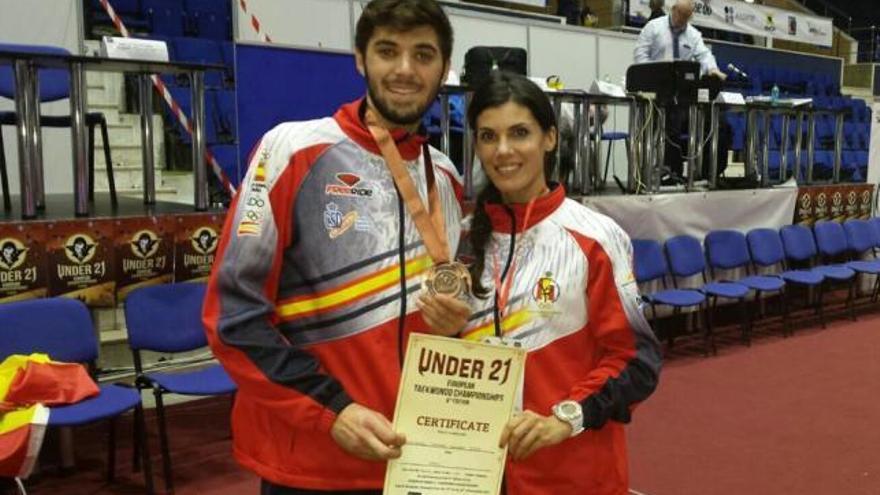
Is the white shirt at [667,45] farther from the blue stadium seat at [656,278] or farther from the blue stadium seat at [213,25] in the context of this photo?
the blue stadium seat at [213,25]

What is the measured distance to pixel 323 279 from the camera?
4.31 ft

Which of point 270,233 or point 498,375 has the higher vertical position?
point 270,233

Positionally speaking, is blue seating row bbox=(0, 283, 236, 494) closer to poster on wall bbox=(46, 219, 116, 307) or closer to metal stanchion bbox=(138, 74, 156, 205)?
poster on wall bbox=(46, 219, 116, 307)

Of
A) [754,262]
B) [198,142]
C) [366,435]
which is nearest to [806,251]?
[754,262]

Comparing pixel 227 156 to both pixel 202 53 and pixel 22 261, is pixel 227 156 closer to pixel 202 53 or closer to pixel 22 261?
pixel 202 53

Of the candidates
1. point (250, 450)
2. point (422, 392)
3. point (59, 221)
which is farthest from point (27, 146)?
point (422, 392)

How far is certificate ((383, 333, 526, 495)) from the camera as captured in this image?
1258mm

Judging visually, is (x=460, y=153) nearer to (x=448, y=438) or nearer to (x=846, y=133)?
(x=448, y=438)

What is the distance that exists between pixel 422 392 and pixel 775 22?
1458 centimetres

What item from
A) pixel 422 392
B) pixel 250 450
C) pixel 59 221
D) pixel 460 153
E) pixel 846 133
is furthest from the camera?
pixel 846 133

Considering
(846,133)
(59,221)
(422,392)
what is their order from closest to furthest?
(422,392) < (59,221) < (846,133)

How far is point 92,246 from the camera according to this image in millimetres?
3545

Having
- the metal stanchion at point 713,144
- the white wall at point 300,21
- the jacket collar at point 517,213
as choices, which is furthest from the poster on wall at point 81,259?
the metal stanchion at point 713,144

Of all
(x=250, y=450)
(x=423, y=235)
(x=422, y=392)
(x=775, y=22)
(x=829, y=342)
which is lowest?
(x=829, y=342)
